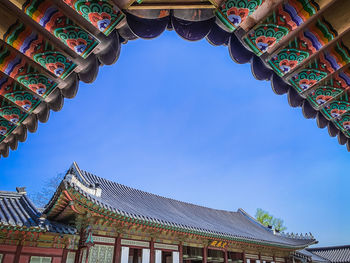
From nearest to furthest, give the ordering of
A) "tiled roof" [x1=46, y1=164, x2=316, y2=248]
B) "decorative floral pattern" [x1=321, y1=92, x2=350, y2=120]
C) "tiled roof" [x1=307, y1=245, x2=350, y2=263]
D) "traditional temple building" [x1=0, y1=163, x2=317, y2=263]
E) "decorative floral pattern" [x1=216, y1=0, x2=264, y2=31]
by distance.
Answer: "decorative floral pattern" [x1=216, y1=0, x2=264, y2=31], "decorative floral pattern" [x1=321, y1=92, x2=350, y2=120], "traditional temple building" [x1=0, y1=163, x2=317, y2=263], "tiled roof" [x1=46, y1=164, x2=316, y2=248], "tiled roof" [x1=307, y1=245, x2=350, y2=263]

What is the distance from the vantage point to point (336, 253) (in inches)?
1209

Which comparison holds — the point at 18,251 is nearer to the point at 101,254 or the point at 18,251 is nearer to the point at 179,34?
the point at 101,254

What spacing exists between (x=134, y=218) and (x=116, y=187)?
5429 mm

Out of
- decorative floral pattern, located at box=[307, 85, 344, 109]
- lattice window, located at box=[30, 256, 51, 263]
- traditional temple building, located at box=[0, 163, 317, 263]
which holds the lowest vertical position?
lattice window, located at box=[30, 256, 51, 263]

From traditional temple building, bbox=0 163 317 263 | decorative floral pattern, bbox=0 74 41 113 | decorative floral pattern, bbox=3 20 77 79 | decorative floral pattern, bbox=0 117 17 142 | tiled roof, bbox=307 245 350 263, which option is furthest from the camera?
tiled roof, bbox=307 245 350 263

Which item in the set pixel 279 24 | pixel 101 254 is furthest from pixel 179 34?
pixel 101 254

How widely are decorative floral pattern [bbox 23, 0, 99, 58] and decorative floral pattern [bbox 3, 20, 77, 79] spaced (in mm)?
217

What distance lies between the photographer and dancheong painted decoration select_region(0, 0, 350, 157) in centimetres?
203

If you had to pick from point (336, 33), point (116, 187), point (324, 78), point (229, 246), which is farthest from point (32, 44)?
point (229, 246)

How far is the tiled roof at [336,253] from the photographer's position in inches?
1137

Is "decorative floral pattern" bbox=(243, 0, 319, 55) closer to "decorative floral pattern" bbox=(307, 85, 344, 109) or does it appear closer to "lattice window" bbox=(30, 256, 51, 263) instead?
"decorative floral pattern" bbox=(307, 85, 344, 109)

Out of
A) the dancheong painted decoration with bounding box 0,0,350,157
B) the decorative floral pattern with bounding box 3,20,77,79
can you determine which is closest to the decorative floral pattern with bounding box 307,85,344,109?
the dancheong painted decoration with bounding box 0,0,350,157

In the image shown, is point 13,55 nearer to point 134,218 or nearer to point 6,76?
point 6,76

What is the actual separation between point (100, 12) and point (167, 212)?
44.2 feet
